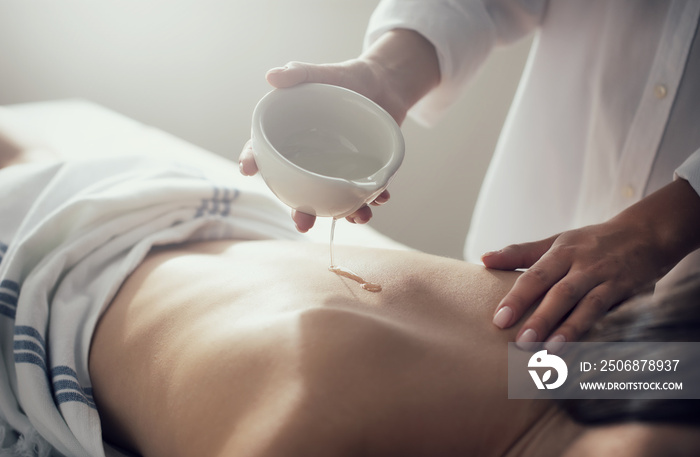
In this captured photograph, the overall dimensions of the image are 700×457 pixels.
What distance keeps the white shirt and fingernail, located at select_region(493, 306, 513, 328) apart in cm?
48

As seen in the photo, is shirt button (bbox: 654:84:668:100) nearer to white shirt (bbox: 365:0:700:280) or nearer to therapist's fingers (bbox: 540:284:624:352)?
white shirt (bbox: 365:0:700:280)

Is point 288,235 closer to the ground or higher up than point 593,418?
closer to the ground

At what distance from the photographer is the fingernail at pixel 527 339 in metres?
0.65

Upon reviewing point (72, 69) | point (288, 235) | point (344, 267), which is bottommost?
point (72, 69)

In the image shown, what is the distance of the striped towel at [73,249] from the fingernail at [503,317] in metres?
0.48

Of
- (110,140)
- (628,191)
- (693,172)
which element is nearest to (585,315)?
(693,172)

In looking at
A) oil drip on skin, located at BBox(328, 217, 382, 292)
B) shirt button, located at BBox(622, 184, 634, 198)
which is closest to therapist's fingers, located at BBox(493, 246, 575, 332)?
oil drip on skin, located at BBox(328, 217, 382, 292)

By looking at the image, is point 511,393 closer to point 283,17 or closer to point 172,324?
point 172,324

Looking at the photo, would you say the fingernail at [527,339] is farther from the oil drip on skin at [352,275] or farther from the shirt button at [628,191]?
the shirt button at [628,191]

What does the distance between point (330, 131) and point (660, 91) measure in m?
0.65

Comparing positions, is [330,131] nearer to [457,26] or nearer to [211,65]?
[457,26]

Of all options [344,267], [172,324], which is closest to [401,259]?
[344,267]

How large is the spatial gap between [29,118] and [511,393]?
1.42 meters

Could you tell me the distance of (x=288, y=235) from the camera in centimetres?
110
